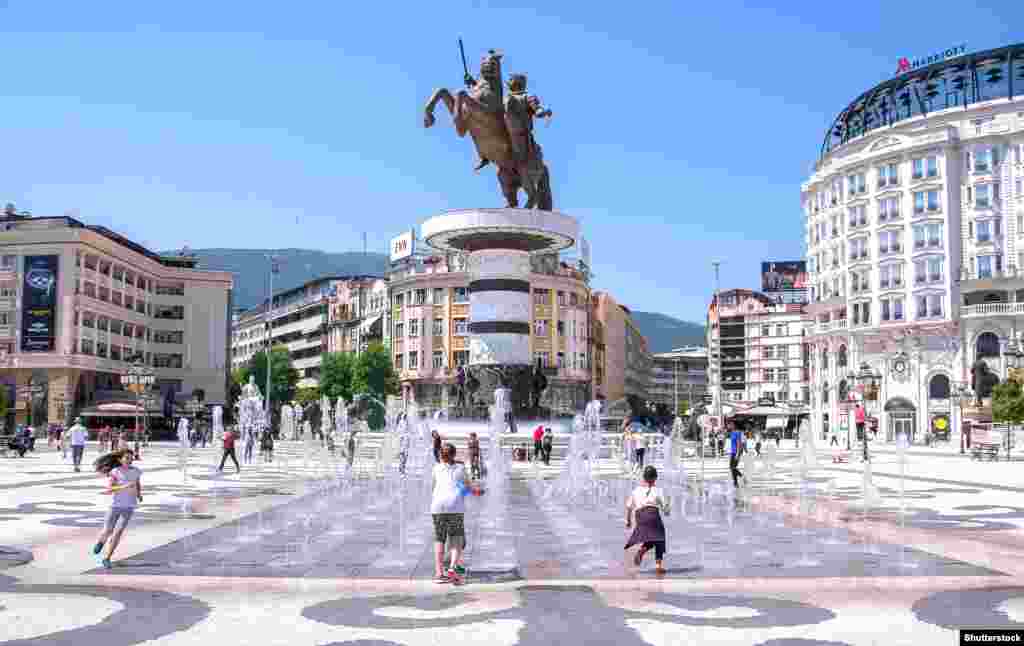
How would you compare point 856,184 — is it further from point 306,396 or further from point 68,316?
point 68,316

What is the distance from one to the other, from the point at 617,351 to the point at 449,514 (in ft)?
431

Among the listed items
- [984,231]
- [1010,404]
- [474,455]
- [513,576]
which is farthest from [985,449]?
[984,231]

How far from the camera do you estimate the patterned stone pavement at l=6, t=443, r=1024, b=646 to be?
8953 millimetres

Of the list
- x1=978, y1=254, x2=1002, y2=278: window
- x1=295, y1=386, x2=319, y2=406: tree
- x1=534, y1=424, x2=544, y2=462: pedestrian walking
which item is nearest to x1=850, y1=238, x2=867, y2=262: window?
x1=978, y1=254, x2=1002, y2=278: window

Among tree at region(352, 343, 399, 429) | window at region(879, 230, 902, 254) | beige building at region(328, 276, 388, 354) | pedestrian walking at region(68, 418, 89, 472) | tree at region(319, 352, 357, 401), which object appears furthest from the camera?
beige building at region(328, 276, 388, 354)

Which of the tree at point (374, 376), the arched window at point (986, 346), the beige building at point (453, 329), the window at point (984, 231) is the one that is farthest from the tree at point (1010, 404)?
the tree at point (374, 376)

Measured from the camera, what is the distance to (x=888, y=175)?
283 feet

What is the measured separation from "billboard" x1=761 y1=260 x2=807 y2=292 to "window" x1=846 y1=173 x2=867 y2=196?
6657 cm

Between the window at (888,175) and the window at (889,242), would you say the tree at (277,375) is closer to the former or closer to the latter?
the window at (889,242)

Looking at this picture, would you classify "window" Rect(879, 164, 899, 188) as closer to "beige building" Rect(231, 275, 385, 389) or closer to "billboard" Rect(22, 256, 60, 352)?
"beige building" Rect(231, 275, 385, 389)

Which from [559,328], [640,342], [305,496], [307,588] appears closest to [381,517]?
[305,496]

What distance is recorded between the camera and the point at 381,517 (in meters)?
18.4

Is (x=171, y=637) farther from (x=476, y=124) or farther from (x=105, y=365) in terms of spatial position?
(x=105, y=365)

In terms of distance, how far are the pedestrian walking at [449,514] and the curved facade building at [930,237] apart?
68.1 m
